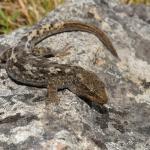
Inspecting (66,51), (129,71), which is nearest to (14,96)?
(66,51)

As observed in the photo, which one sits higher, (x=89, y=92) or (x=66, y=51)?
(x=66, y=51)

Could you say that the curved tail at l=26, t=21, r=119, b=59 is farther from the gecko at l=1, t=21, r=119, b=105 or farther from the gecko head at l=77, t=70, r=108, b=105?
the gecko head at l=77, t=70, r=108, b=105

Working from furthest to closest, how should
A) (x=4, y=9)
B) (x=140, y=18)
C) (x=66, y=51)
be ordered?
(x=4, y=9)
(x=140, y=18)
(x=66, y=51)

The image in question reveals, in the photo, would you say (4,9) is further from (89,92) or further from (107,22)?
(89,92)

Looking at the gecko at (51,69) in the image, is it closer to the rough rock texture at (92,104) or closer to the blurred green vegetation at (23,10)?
the rough rock texture at (92,104)

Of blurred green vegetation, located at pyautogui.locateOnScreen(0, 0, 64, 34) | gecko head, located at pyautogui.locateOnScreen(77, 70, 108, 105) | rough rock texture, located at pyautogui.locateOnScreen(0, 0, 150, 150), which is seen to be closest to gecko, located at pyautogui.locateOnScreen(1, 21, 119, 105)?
gecko head, located at pyautogui.locateOnScreen(77, 70, 108, 105)

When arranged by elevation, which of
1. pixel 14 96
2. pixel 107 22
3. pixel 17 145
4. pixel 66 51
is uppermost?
pixel 107 22

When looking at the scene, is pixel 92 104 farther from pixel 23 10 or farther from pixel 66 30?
pixel 23 10
